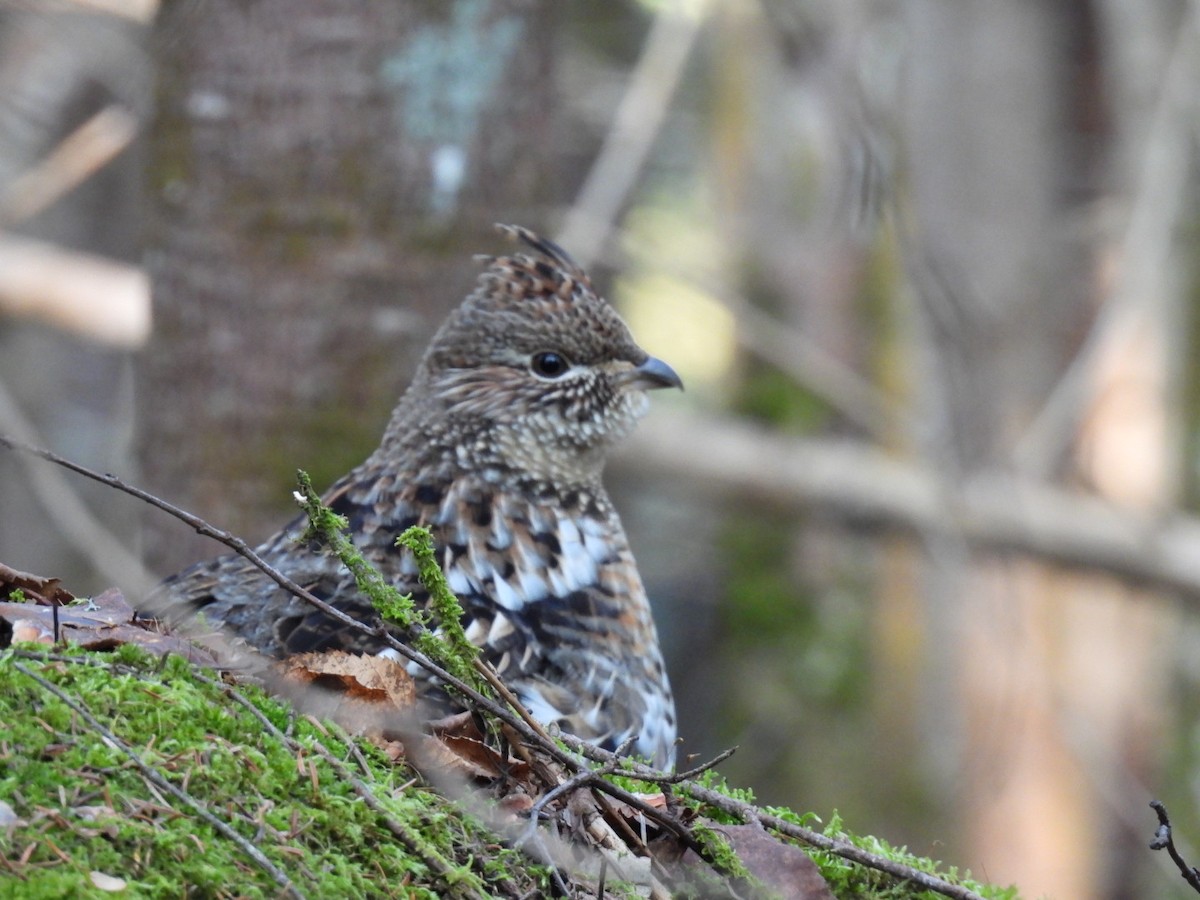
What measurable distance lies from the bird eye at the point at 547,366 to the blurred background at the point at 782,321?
110cm

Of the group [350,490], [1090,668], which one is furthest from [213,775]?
[1090,668]

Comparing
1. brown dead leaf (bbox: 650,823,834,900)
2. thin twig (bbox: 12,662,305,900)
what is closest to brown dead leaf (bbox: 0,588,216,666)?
thin twig (bbox: 12,662,305,900)

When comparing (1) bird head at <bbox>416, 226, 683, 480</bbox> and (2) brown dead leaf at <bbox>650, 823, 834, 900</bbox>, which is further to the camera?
(1) bird head at <bbox>416, 226, 683, 480</bbox>

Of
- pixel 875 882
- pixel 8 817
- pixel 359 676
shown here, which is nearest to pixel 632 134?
pixel 359 676

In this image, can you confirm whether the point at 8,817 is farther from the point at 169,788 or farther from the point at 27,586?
the point at 27,586

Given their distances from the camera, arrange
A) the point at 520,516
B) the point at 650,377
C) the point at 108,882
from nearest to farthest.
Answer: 1. the point at 108,882
2. the point at 520,516
3. the point at 650,377

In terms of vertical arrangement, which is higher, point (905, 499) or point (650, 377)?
point (650, 377)

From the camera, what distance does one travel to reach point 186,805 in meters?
2.20

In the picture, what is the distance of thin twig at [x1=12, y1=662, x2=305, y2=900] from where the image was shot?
6.93 feet

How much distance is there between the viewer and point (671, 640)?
1132 centimetres

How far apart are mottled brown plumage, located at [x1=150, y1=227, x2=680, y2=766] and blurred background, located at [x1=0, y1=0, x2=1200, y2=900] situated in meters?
1.08

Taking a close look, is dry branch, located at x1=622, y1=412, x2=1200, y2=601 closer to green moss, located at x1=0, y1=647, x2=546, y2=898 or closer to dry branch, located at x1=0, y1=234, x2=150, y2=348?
dry branch, located at x1=0, y1=234, x2=150, y2=348

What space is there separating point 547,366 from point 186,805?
2.51m

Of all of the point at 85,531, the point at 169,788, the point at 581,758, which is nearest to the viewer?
the point at 169,788
